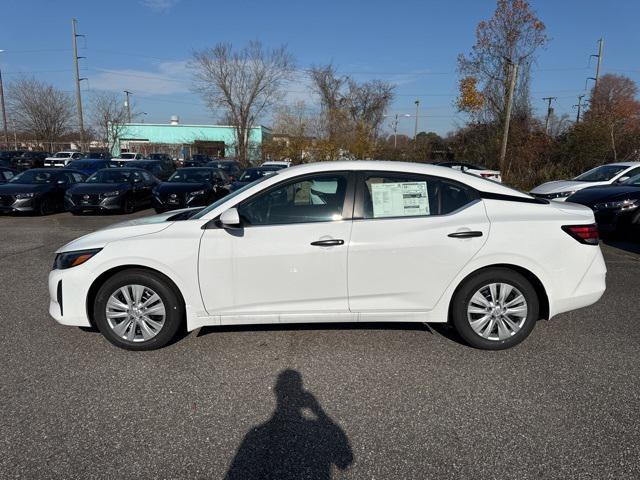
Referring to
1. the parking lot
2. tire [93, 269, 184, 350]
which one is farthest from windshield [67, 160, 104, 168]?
tire [93, 269, 184, 350]

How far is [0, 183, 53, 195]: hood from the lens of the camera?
40.1 feet

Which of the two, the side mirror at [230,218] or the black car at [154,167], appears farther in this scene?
the black car at [154,167]

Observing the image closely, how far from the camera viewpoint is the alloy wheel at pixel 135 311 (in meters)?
3.64

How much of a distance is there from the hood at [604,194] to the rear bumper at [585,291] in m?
5.91

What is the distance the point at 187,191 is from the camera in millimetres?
12414

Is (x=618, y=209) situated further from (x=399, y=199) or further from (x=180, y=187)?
(x=180, y=187)

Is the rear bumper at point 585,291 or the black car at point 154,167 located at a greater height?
the black car at point 154,167

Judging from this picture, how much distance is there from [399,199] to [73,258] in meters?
2.87

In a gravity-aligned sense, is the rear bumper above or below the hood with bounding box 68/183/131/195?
below

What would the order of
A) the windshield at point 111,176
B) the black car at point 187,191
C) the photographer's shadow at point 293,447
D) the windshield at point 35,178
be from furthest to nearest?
the windshield at point 111,176, the windshield at point 35,178, the black car at point 187,191, the photographer's shadow at point 293,447

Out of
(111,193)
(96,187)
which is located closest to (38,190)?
(96,187)

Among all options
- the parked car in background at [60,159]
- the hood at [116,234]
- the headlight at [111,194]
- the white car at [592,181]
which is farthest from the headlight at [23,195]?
the parked car in background at [60,159]

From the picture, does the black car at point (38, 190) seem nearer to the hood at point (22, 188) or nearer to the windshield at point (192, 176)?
the hood at point (22, 188)

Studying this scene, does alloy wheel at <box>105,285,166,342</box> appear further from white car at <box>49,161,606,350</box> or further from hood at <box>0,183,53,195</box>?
hood at <box>0,183,53,195</box>
